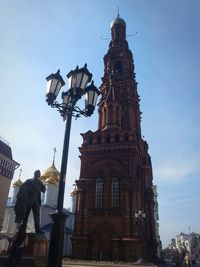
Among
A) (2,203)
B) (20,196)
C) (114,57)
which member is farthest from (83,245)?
(114,57)

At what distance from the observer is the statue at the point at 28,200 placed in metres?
7.47

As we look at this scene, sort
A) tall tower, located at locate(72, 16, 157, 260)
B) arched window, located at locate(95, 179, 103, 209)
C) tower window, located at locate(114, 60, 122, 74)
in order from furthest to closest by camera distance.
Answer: tower window, located at locate(114, 60, 122, 74)
arched window, located at locate(95, 179, 103, 209)
tall tower, located at locate(72, 16, 157, 260)

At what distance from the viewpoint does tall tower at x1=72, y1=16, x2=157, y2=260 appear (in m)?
→ 24.5

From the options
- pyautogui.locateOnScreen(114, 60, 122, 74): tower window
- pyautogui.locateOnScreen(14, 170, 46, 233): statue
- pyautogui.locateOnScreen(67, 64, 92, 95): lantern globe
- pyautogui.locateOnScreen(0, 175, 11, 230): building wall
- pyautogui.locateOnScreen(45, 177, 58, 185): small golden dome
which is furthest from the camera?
pyautogui.locateOnScreen(45, 177, 58, 185): small golden dome

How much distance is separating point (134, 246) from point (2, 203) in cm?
1805

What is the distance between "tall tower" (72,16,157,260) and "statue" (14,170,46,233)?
1658 centimetres

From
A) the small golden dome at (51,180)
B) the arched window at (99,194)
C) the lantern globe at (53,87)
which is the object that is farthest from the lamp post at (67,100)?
the small golden dome at (51,180)

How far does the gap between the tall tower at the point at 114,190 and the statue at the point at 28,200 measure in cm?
1658

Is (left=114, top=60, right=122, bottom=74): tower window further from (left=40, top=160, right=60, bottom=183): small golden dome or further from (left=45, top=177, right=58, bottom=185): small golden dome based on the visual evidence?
(left=45, top=177, right=58, bottom=185): small golden dome

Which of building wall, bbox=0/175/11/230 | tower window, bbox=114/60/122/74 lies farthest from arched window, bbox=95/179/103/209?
tower window, bbox=114/60/122/74

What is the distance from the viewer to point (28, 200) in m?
7.71

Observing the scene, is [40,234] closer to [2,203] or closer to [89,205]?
[89,205]

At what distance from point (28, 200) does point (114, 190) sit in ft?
65.5

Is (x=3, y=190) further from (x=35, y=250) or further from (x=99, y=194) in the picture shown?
(x=35, y=250)
